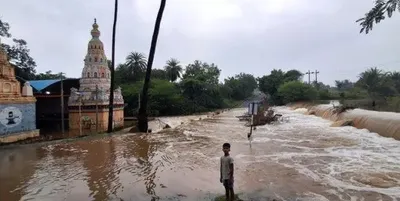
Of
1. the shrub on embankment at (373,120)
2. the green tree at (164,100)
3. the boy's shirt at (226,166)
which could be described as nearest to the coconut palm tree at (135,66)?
the green tree at (164,100)

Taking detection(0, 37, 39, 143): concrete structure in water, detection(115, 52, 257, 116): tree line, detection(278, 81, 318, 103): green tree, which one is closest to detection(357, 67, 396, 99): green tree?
detection(278, 81, 318, 103): green tree

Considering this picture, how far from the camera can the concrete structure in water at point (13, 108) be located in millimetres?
16547

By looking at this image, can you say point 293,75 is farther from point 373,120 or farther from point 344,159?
point 344,159

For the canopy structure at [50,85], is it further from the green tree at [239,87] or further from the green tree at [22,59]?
the green tree at [239,87]

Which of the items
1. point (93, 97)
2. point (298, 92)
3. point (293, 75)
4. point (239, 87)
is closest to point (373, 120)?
point (93, 97)

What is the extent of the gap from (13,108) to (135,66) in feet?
140

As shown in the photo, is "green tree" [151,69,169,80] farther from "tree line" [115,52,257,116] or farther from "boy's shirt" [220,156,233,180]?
"boy's shirt" [220,156,233,180]

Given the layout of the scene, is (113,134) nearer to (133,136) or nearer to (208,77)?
(133,136)

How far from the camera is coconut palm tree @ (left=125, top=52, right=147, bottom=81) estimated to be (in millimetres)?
58812

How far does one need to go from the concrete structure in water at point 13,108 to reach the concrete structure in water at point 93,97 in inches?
176

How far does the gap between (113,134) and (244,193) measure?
49.0 ft

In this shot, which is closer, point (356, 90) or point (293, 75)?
point (356, 90)

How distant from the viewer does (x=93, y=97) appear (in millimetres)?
25422

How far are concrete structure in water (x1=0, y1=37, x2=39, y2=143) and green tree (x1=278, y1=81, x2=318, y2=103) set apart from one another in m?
48.4
